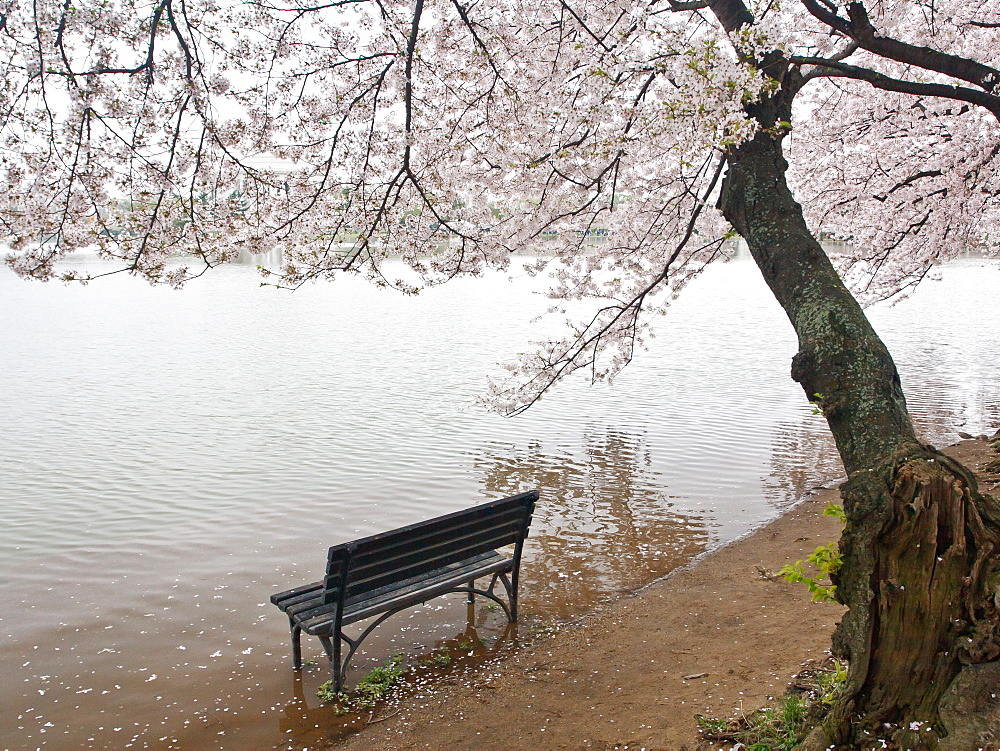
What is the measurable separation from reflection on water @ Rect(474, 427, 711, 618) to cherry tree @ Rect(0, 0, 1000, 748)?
4.06 feet

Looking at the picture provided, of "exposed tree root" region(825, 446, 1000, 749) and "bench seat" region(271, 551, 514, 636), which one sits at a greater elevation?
"exposed tree root" region(825, 446, 1000, 749)

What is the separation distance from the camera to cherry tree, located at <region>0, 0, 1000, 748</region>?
2758 millimetres

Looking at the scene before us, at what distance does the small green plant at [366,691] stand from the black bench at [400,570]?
0.07m

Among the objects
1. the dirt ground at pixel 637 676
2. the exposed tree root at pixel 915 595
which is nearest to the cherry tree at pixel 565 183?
the exposed tree root at pixel 915 595

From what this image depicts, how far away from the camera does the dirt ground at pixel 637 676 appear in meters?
3.89

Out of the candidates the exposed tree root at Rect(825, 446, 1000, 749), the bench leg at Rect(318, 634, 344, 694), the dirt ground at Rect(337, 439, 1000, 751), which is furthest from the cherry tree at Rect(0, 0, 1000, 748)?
the bench leg at Rect(318, 634, 344, 694)

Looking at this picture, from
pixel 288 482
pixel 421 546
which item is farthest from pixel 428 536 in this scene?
pixel 288 482

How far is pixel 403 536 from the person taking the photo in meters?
4.72

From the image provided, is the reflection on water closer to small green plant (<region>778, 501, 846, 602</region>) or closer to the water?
the water

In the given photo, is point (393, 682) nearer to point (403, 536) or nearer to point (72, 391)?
point (403, 536)

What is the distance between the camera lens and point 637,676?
4469 mm

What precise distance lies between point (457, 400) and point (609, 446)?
4.12m

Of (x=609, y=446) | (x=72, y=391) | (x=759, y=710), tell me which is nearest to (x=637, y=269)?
(x=609, y=446)

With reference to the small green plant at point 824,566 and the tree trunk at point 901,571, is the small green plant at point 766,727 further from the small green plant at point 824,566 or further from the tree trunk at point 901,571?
the small green plant at point 824,566
